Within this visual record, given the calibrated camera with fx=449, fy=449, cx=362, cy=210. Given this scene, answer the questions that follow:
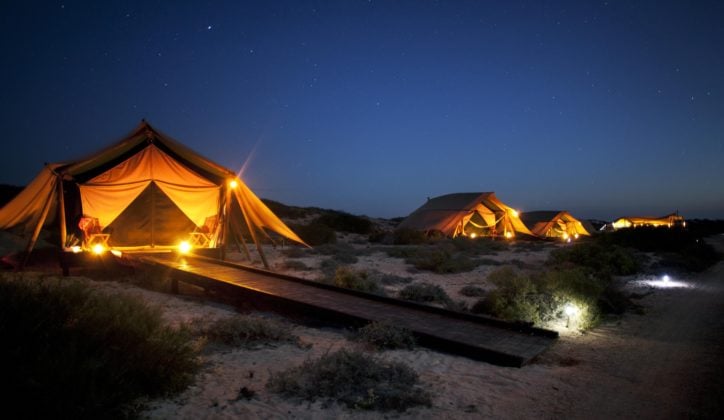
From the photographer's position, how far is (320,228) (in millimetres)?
19906

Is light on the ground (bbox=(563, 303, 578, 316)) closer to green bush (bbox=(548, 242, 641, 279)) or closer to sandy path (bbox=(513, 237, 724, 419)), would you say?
sandy path (bbox=(513, 237, 724, 419))

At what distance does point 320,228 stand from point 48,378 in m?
17.5

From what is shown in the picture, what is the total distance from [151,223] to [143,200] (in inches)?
26.4

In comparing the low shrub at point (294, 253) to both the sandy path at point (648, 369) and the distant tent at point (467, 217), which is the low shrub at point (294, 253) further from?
the distant tent at point (467, 217)

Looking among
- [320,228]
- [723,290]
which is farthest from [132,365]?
[320,228]

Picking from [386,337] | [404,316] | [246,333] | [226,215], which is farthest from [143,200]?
[386,337]

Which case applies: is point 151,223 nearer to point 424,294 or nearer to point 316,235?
point 316,235

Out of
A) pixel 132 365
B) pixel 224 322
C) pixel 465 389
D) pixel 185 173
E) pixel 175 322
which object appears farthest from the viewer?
pixel 185 173

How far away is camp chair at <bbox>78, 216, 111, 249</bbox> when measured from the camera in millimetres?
10031

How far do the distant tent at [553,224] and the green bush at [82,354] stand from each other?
1116 inches

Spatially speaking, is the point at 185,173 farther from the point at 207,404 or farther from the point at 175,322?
the point at 207,404

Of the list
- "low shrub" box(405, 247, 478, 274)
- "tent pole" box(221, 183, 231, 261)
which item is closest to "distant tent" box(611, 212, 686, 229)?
"low shrub" box(405, 247, 478, 274)

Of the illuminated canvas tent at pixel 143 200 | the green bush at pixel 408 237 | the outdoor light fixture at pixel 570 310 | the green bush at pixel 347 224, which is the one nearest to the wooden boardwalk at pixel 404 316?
the outdoor light fixture at pixel 570 310

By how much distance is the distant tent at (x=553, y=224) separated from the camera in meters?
29.4
